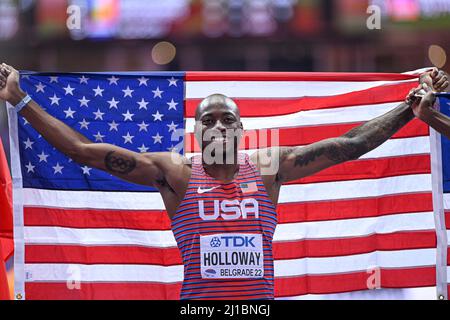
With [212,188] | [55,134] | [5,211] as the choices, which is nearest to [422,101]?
[212,188]

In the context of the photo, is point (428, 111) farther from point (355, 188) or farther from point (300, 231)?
point (300, 231)

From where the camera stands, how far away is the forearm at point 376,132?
523 cm

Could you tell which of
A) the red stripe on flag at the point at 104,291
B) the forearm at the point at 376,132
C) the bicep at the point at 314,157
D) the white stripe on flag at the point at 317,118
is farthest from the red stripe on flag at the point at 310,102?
the red stripe on flag at the point at 104,291

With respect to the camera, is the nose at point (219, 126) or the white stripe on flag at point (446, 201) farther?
the white stripe on flag at point (446, 201)

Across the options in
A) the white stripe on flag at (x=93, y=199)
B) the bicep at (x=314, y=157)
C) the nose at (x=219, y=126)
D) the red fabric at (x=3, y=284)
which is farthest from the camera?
the white stripe on flag at (x=93, y=199)

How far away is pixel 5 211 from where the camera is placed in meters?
5.90

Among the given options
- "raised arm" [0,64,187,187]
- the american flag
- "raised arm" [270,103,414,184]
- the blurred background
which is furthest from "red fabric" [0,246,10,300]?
A: the blurred background

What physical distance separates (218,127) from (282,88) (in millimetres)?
1275

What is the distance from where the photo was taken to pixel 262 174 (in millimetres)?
5066

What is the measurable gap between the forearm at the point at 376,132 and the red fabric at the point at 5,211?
241 cm

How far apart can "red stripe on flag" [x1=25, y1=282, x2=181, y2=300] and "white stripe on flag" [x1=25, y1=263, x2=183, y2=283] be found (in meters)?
0.04

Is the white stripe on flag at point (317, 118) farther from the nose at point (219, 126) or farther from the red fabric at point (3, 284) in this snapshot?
the red fabric at point (3, 284)

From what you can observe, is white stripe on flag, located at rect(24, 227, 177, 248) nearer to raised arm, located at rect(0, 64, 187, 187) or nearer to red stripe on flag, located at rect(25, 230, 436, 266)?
red stripe on flag, located at rect(25, 230, 436, 266)
